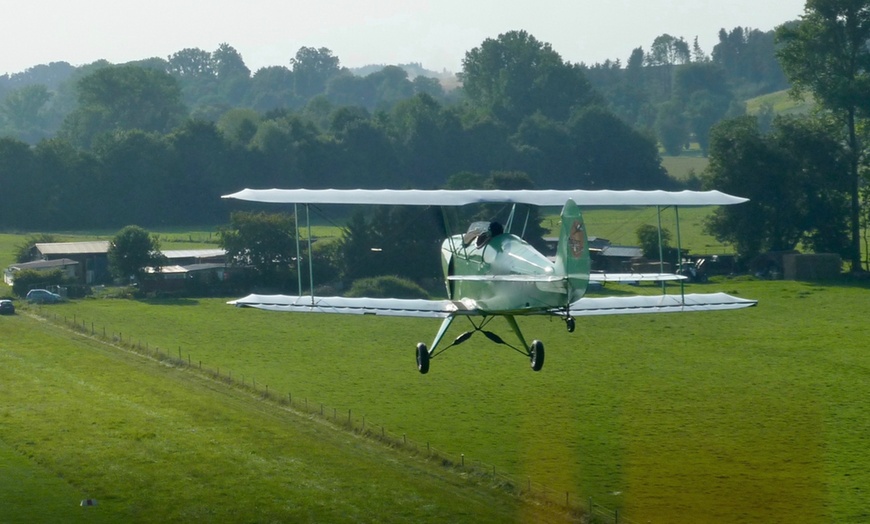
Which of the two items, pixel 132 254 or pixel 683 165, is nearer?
pixel 132 254

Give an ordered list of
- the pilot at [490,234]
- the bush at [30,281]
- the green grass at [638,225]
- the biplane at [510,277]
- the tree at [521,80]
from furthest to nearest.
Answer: the tree at [521,80]
the green grass at [638,225]
the bush at [30,281]
the pilot at [490,234]
the biplane at [510,277]

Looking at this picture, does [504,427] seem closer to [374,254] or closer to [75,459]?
[75,459]

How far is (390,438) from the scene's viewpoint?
43.1m

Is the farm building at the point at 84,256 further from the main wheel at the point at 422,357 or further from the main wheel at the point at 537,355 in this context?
the main wheel at the point at 537,355

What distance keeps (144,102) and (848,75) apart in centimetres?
10877

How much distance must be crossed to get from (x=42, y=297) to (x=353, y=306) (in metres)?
45.5

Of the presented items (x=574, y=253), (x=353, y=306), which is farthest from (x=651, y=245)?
(x=574, y=253)

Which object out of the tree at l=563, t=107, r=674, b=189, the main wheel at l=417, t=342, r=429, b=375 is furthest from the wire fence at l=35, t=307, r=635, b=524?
the tree at l=563, t=107, r=674, b=189

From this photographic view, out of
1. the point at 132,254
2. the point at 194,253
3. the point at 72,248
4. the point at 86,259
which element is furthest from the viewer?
the point at 72,248

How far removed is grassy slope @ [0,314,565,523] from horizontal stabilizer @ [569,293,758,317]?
6.28m

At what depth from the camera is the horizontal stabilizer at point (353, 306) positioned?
32938 millimetres

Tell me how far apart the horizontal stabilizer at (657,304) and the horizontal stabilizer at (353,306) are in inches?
141

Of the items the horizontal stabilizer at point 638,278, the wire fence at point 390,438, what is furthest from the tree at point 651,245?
the horizontal stabilizer at point 638,278

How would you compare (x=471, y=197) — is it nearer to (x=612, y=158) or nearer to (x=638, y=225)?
(x=638, y=225)
